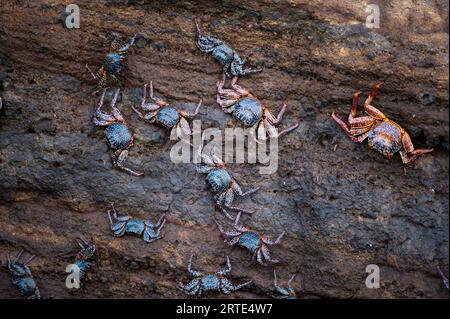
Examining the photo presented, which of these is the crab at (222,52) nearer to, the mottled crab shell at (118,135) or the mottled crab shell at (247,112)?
the mottled crab shell at (247,112)

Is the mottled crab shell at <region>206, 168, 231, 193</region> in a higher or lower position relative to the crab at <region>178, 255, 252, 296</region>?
higher

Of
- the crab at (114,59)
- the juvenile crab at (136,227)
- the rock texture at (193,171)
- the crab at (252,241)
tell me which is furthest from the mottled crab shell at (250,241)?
the crab at (114,59)

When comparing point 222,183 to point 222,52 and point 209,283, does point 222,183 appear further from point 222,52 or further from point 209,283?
point 222,52

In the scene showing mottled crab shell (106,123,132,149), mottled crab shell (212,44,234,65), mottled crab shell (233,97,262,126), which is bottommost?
mottled crab shell (106,123,132,149)

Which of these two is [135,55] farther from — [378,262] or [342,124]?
[378,262]

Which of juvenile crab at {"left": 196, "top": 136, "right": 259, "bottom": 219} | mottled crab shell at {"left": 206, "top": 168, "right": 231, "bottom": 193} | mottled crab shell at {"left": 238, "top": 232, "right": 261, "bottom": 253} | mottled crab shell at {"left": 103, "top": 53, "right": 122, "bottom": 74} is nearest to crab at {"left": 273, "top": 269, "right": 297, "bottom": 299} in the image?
mottled crab shell at {"left": 238, "top": 232, "right": 261, "bottom": 253}

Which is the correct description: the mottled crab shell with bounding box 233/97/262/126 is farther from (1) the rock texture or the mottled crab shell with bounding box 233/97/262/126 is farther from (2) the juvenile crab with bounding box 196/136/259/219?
(2) the juvenile crab with bounding box 196/136/259/219

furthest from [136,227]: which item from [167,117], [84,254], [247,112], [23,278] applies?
[247,112]
